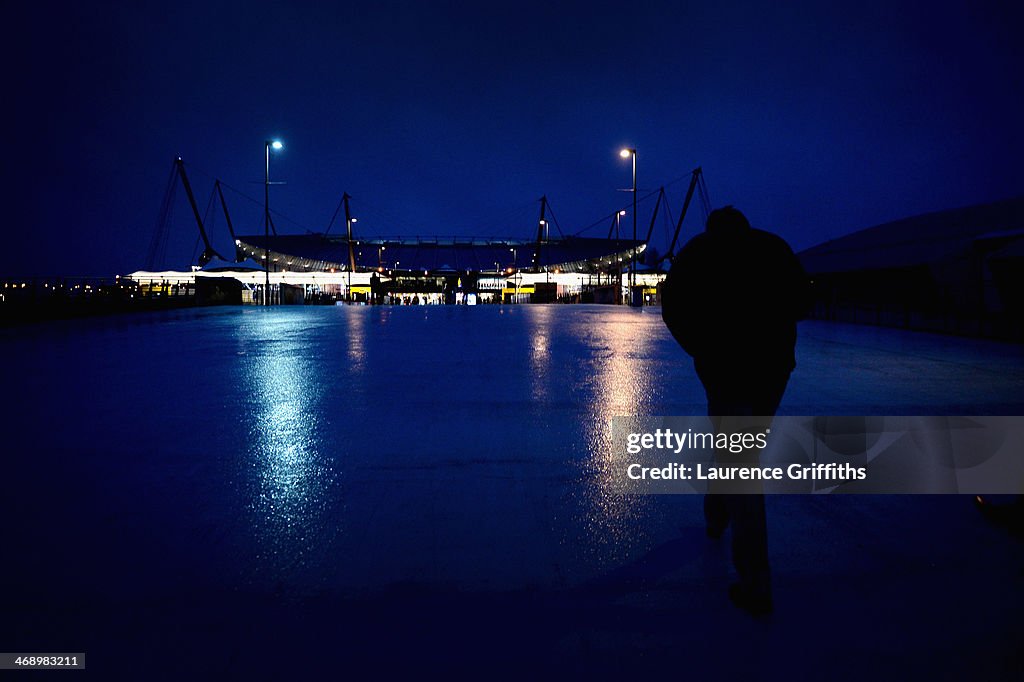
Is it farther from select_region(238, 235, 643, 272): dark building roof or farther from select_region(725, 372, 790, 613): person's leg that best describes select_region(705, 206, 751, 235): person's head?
select_region(238, 235, 643, 272): dark building roof

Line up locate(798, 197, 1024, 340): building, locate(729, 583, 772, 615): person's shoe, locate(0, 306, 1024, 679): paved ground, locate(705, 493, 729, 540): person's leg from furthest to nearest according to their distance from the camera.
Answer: locate(798, 197, 1024, 340): building
locate(705, 493, 729, 540): person's leg
locate(729, 583, 772, 615): person's shoe
locate(0, 306, 1024, 679): paved ground

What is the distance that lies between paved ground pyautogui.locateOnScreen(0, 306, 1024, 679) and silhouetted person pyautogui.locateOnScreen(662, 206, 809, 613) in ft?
0.97

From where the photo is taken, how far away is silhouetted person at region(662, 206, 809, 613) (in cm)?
234

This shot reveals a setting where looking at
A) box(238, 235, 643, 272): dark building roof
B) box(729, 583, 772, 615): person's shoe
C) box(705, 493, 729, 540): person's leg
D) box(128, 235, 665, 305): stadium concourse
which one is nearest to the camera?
box(729, 583, 772, 615): person's shoe

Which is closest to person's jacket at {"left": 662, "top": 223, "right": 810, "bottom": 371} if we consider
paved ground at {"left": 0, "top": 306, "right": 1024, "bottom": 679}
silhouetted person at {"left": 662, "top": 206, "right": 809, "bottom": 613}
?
silhouetted person at {"left": 662, "top": 206, "right": 809, "bottom": 613}

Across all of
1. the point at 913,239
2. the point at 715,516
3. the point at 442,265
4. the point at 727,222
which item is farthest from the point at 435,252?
the point at 727,222

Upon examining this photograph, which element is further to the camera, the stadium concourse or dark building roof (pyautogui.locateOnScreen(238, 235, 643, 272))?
dark building roof (pyautogui.locateOnScreen(238, 235, 643, 272))

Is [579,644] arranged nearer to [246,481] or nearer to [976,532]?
[976,532]

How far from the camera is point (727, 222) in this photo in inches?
97.0

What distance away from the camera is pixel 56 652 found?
2057 mm

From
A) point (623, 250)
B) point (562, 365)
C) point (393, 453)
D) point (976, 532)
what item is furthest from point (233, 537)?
point (623, 250)

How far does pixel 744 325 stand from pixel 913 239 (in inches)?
1277

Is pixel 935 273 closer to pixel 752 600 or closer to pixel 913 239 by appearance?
pixel 913 239

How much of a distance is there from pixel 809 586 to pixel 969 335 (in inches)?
632
